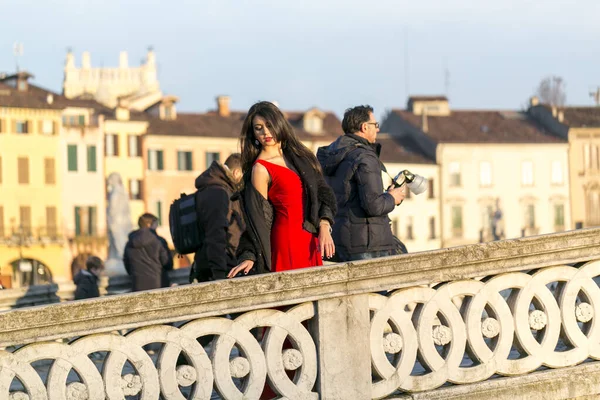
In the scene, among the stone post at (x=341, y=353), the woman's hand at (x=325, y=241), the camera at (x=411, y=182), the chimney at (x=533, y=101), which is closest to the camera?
the stone post at (x=341, y=353)

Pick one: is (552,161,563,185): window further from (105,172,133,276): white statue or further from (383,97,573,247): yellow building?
(105,172,133,276): white statue

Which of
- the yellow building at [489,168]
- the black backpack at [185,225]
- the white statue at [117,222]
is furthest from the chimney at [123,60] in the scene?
the black backpack at [185,225]

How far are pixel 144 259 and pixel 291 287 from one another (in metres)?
7.43

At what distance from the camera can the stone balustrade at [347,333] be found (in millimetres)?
6383

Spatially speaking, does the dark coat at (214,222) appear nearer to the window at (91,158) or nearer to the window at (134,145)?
the window at (91,158)

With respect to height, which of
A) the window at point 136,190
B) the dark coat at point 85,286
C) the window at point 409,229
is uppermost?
the window at point 136,190

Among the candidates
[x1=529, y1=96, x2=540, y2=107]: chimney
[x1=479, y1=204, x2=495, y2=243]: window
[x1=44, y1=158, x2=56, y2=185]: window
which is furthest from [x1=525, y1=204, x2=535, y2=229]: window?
[x1=44, y1=158, x2=56, y2=185]: window

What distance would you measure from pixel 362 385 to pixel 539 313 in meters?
0.95

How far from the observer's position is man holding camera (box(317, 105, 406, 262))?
886 centimetres

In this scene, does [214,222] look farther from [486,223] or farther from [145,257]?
[486,223]

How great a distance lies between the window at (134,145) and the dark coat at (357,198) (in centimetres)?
6767

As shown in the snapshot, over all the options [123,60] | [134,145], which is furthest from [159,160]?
[123,60]

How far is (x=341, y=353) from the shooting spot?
265 inches

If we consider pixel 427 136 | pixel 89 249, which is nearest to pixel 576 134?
pixel 427 136
